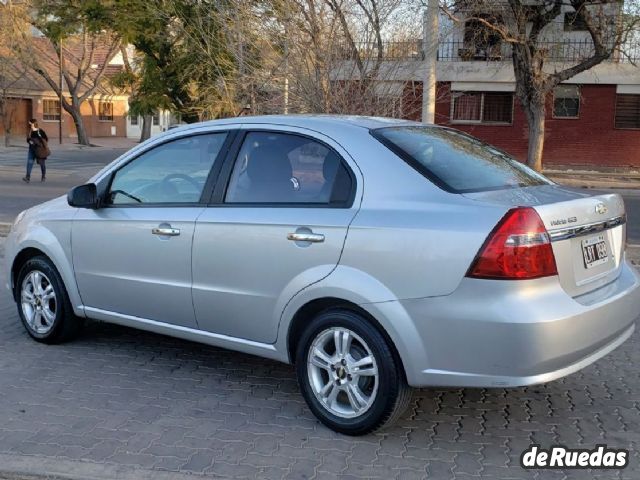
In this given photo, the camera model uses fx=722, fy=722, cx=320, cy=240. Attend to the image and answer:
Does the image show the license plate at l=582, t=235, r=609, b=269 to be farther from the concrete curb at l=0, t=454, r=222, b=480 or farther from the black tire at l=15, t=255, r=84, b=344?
the black tire at l=15, t=255, r=84, b=344

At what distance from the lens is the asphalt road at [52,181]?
45.8ft

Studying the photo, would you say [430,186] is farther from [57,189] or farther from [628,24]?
[628,24]

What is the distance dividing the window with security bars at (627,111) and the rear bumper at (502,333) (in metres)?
25.8

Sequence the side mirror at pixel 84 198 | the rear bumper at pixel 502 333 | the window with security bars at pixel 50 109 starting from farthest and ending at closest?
1. the window with security bars at pixel 50 109
2. the side mirror at pixel 84 198
3. the rear bumper at pixel 502 333

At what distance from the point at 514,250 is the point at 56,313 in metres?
3.57

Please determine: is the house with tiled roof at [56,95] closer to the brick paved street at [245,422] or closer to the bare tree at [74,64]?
the bare tree at [74,64]

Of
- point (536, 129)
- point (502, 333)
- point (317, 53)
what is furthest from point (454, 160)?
point (536, 129)

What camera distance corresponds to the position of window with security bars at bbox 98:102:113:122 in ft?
165

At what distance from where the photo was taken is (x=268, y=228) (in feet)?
13.4

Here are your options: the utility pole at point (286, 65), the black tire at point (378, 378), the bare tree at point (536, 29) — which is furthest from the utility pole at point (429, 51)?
the black tire at point (378, 378)

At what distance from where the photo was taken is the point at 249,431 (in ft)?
13.1

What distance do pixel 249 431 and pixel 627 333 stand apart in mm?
2187

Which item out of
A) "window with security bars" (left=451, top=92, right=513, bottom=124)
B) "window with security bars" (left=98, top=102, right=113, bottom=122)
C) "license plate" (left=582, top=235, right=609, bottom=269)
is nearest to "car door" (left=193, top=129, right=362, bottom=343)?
"license plate" (left=582, top=235, right=609, bottom=269)

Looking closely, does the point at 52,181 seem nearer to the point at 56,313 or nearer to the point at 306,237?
the point at 56,313
